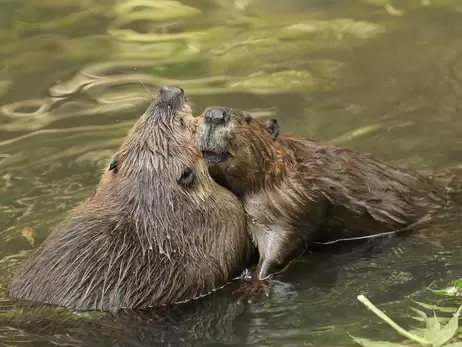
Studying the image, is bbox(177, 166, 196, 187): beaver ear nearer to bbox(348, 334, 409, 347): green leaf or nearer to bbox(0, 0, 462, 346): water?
bbox(0, 0, 462, 346): water

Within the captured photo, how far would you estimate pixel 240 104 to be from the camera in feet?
21.7

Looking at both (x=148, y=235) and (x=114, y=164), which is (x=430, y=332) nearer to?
(x=148, y=235)

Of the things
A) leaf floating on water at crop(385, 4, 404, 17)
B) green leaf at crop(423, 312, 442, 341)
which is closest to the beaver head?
green leaf at crop(423, 312, 442, 341)

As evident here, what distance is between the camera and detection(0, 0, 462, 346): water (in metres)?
4.15

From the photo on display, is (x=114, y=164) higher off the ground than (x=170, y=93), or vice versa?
(x=170, y=93)

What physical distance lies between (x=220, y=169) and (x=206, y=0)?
4391 mm

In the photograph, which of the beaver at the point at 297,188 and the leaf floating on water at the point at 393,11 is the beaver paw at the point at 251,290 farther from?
the leaf floating on water at the point at 393,11

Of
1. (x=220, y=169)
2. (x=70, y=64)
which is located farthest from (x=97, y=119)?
(x=220, y=169)

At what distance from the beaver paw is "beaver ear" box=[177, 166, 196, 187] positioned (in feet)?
1.78

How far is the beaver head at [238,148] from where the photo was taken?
180 inches

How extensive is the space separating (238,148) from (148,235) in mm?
680

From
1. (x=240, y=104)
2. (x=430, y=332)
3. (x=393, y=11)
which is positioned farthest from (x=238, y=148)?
(x=393, y=11)

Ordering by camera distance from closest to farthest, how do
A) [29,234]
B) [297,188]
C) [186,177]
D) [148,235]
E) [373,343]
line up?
1. [373,343]
2. [148,235]
3. [186,177]
4. [297,188]
5. [29,234]

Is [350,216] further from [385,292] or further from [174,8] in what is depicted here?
[174,8]
